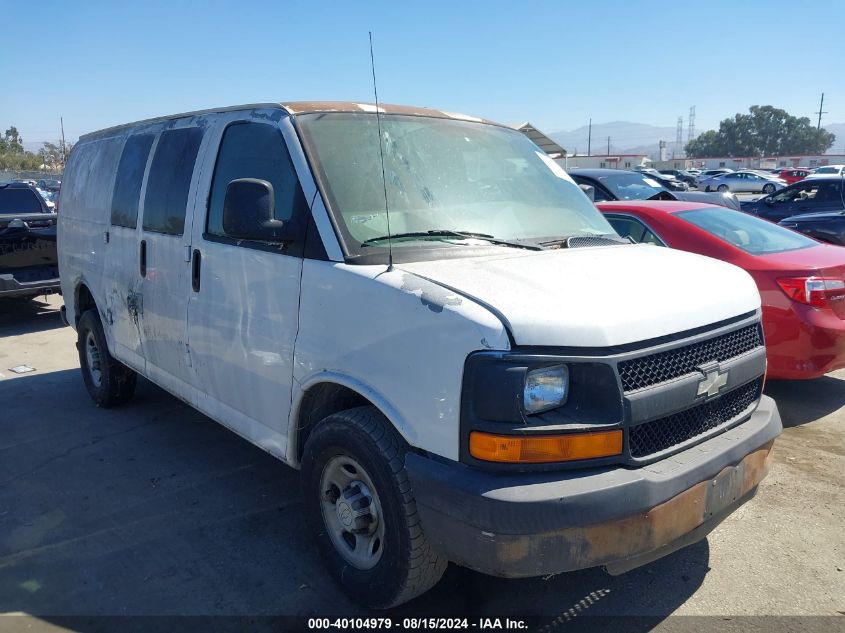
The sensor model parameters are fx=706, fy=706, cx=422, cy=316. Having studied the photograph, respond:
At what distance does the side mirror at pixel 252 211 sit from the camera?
123 inches

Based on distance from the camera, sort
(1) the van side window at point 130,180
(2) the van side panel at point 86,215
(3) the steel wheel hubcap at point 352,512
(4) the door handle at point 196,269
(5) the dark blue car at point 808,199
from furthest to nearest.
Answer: (5) the dark blue car at point 808,199, (2) the van side panel at point 86,215, (1) the van side window at point 130,180, (4) the door handle at point 196,269, (3) the steel wheel hubcap at point 352,512

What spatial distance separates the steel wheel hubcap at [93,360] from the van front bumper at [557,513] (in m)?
4.27

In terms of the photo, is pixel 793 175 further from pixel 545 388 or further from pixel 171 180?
pixel 545 388

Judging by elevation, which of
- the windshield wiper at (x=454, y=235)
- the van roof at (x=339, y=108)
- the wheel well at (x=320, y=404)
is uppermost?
the van roof at (x=339, y=108)

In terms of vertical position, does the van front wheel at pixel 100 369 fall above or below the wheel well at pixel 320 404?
below

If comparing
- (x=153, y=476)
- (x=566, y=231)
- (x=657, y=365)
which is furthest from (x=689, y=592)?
(x=153, y=476)

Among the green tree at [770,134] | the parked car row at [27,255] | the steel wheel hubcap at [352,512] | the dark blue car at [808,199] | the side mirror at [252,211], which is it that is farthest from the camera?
the green tree at [770,134]

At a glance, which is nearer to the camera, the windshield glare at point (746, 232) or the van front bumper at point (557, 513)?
the van front bumper at point (557, 513)

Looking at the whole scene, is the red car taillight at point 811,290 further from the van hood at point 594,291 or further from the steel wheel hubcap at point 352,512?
the steel wheel hubcap at point 352,512

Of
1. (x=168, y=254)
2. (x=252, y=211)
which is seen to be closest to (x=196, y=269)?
(x=168, y=254)

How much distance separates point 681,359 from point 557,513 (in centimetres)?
83

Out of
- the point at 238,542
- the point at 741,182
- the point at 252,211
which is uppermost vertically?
the point at 252,211

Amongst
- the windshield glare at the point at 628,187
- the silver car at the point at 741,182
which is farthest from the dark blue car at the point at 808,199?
the silver car at the point at 741,182

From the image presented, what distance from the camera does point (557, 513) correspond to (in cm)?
235
